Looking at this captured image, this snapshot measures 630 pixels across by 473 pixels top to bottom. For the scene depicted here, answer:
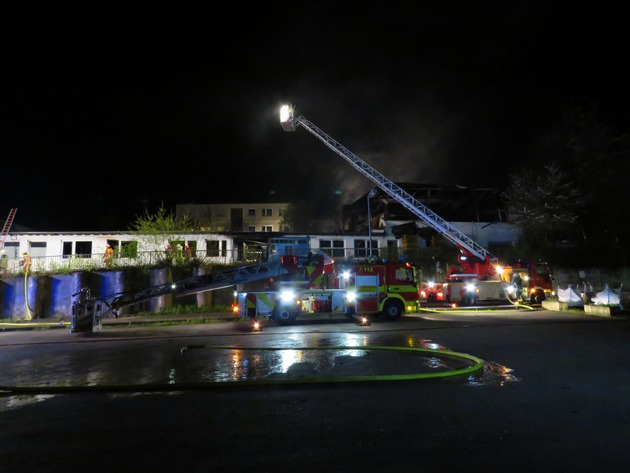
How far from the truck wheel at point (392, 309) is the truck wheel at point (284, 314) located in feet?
12.5

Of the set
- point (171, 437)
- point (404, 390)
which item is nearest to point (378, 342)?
point (404, 390)

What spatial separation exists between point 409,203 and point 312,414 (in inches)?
811

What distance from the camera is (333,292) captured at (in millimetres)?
16078

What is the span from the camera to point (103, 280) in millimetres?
21469

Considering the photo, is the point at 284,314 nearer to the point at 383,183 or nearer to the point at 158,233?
the point at 383,183

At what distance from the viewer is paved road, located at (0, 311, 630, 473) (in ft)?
12.7

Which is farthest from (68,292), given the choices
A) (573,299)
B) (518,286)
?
(573,299)

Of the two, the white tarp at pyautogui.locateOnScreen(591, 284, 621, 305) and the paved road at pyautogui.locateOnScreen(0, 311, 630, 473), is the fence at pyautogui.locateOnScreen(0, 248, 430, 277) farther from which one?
the paved road at pyautogui.locateOnScreen(0, 311, 630, 473)

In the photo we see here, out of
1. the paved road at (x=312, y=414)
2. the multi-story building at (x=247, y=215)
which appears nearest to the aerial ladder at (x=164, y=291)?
the paved road at (x=312, y=414)

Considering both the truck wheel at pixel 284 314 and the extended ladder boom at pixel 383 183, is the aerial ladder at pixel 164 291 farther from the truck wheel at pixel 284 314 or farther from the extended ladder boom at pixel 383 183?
the extended ladder boom at pixel 383 183

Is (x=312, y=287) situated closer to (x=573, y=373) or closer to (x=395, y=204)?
(x=573, y=373)

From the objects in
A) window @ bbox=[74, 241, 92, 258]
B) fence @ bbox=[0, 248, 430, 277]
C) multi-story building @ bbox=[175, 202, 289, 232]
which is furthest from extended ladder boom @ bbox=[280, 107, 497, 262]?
multi-story building @ bbox=[175, 202, 289, 232]

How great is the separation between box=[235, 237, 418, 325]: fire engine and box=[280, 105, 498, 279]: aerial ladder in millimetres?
7103

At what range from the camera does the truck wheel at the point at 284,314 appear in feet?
50.7
